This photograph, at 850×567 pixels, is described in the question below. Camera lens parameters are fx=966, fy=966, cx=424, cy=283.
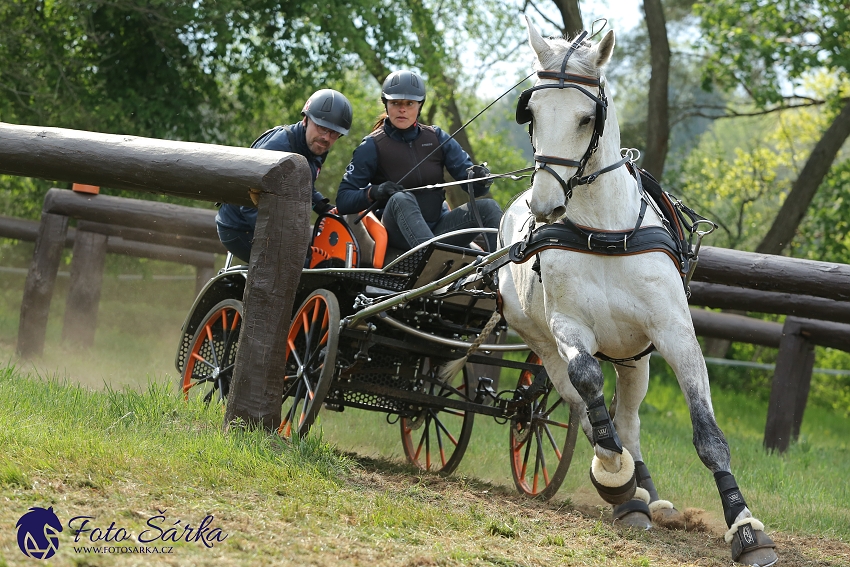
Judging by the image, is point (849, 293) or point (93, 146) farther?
point (849, 293)

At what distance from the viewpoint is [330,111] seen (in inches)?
222

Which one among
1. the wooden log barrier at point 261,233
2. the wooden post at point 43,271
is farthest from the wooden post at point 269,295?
the wooden post at point 43,271

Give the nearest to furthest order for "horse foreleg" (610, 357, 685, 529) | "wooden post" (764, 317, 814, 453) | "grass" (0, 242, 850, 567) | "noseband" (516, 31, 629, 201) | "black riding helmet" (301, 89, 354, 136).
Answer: "grass" (0, 242, 850, 567), "noseband" (516, 31, 629, 201), "horse foreleg" (610, 357, 685, 529), "black riding helmet" (301, 89, 354, 136), "wooden post" (764, 317, 814, 453)

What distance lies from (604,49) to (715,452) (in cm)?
174

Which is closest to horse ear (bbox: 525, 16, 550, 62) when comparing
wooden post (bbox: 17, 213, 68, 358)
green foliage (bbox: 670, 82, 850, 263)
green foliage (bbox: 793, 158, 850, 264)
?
wooden post (bbox: 17, 213, 68, 358)

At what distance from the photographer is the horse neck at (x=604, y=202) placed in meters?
4.23

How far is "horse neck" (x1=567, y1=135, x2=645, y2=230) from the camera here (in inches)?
167

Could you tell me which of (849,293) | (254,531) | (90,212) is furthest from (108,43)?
(254,531)

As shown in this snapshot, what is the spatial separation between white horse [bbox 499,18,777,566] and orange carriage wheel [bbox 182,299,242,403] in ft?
7.10

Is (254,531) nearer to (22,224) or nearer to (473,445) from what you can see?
(473,445)

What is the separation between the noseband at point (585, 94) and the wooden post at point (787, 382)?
5.21 meters

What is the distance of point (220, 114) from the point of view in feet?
43.2

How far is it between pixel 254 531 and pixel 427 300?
88.7 inches

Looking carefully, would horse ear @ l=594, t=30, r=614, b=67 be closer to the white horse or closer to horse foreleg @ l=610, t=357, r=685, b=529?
the white horse
